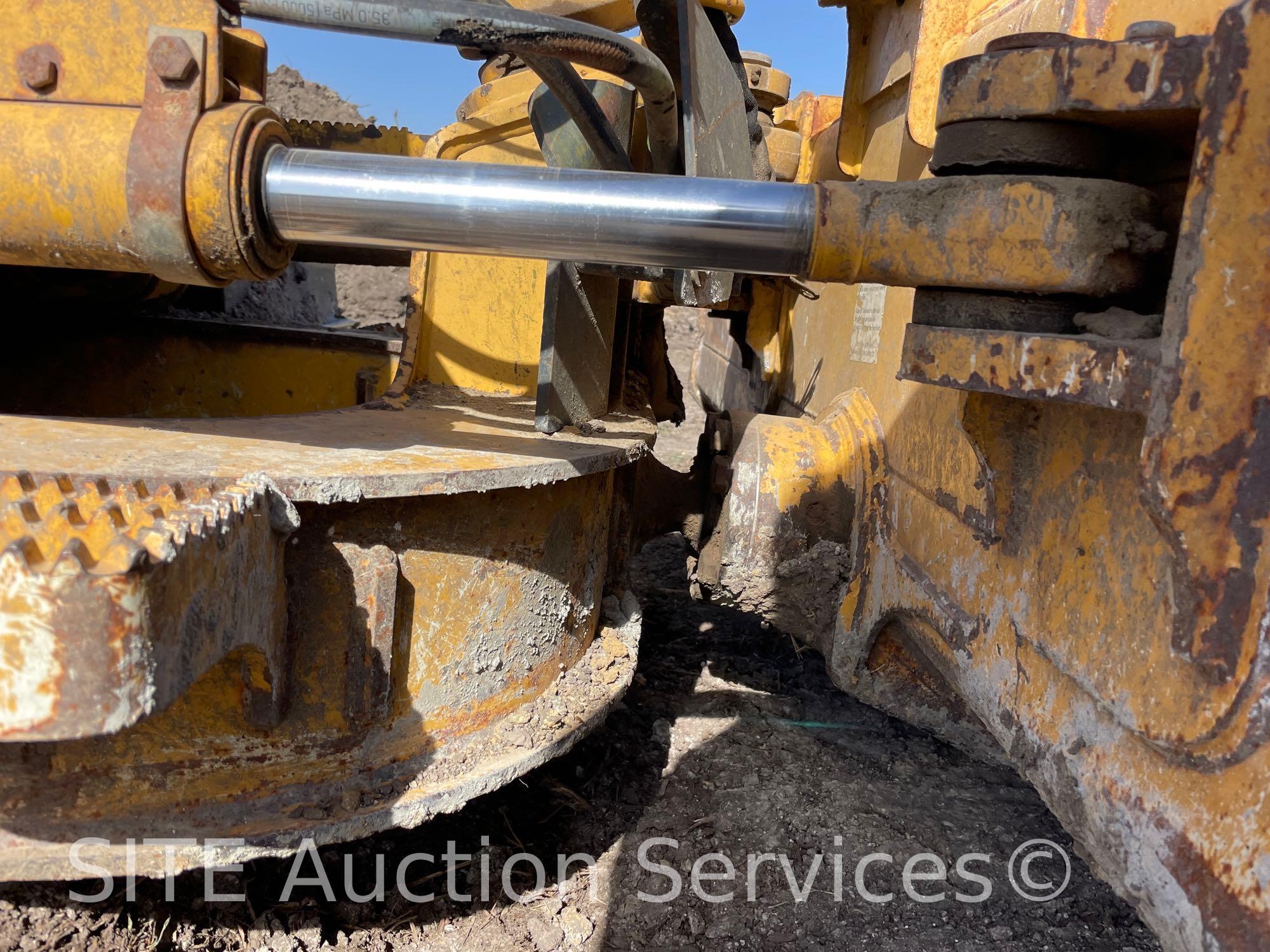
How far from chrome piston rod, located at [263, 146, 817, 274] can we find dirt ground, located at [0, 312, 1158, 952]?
59.7 inches

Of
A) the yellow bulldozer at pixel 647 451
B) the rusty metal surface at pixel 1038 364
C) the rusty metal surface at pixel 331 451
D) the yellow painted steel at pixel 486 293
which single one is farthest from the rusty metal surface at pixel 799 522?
the rusty metal surface at pixel 1038 364

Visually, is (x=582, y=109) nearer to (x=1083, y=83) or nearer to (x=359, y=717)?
(x=1083, y=83)

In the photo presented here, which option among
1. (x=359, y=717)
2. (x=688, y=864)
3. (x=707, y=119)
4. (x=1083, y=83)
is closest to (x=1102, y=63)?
(x=1083, y=83)

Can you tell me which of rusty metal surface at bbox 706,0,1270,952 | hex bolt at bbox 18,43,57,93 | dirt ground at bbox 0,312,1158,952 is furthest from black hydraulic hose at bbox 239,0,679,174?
dirt ground at bbox 0,312,1158,952

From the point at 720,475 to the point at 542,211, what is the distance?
5.00 ft

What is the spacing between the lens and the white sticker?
2.26m

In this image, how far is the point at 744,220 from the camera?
117 cm

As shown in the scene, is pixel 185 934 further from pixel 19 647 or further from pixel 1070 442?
pixel 1070 442

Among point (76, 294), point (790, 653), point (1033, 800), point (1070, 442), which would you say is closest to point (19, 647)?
point (1070, 442)

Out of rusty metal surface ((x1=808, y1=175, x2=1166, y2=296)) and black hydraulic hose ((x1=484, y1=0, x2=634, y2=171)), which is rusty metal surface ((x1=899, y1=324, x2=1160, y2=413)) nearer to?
rusty metal surface ((x1=808, y1=175, x2=1166, y2=296))

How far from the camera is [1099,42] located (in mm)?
952

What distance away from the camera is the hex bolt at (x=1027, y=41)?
1.00m

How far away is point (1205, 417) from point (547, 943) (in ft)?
5.65

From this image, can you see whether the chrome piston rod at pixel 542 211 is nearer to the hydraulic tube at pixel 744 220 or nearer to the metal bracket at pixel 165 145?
the hydraulic tube at pixel 744 220
